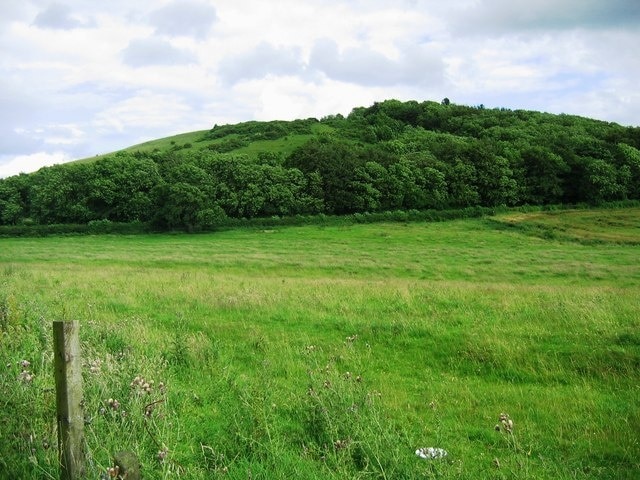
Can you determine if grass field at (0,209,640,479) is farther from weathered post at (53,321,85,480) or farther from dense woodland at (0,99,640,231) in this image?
dense woodland at (0,99,640,231)

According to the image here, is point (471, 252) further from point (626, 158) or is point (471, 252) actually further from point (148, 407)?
point (626, 158)

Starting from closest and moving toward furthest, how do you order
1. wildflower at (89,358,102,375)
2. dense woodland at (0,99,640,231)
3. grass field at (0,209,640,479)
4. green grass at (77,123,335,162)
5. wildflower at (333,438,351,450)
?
1. wildflower at (333,438,351,450)
2. grass field at (0,209,640,479)
3. wildflower at (89,358,102,375)
4. dense woodland at (0,99,640,231)
5. green grass at (77,123,335,162)

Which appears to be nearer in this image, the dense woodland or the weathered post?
the weathered post

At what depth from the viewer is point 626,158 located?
96.8 meters

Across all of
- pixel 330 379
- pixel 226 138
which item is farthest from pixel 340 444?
pixel 226 138

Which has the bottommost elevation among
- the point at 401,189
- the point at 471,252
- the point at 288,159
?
the point at 471,252

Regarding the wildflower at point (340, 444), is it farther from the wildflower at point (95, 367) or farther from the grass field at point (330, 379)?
the wildflower at point (95, 367)

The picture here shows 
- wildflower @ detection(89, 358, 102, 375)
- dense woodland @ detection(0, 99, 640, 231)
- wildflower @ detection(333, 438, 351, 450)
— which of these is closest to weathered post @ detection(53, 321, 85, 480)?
wildflower @ detection(89, 358, 102, 375)

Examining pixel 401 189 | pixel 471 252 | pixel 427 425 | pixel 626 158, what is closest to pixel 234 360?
pixel 427 425

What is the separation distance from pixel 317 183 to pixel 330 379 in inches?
3381

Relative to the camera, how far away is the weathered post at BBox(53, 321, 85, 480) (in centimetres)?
508

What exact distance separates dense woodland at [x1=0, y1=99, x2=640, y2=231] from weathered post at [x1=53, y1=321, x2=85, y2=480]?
75187 mm

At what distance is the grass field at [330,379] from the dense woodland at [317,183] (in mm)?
64329

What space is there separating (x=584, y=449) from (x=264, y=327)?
8.59 metres
